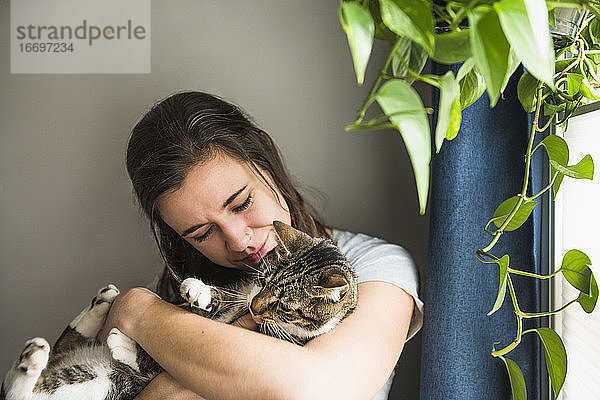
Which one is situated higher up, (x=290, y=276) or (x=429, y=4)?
(x=429, y=4)

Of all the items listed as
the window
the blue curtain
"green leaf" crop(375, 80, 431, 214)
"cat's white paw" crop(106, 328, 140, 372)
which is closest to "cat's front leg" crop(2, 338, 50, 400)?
"cat's white paw" crop(106, 328, 140, 372)

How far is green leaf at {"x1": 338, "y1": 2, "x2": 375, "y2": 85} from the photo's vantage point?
15.6 inches

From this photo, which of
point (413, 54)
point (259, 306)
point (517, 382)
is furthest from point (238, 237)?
point (413, 54)

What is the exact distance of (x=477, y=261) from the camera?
1120mm

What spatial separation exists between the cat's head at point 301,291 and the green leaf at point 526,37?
0.67 meters

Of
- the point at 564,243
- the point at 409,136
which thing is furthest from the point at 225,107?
the point at 409,136

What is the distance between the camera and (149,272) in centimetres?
167

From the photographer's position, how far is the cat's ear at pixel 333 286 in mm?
989

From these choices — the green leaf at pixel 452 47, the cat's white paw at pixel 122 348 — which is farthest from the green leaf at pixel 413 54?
the cat's white paw at pixel 122 348

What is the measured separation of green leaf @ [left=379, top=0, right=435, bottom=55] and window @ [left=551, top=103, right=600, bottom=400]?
590 mm

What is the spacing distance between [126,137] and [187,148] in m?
0.58

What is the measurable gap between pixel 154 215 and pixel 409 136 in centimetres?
102

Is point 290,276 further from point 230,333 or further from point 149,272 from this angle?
point 149,272

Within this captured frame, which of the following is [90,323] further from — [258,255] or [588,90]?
[588,90]
